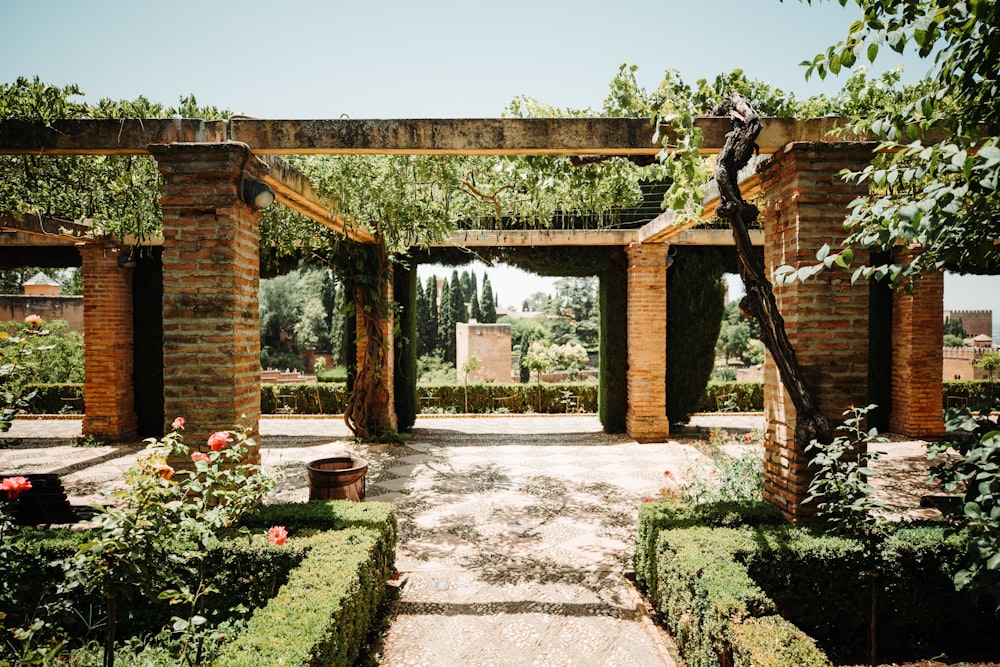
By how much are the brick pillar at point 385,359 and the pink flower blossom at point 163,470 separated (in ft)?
21.1

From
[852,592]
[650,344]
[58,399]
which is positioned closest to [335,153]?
[852,592]

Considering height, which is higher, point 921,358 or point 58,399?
point 921,358

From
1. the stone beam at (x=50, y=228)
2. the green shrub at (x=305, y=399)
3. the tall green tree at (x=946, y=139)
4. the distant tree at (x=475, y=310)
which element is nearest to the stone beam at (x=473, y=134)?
the tall green tree at (x=946, y=139)

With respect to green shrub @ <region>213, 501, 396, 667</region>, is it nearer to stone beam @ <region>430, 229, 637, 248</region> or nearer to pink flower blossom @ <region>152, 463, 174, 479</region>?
pink flower blossom @ <region>152, 463, 174, 479</region>

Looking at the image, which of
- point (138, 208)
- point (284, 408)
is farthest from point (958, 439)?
point (284, 408)

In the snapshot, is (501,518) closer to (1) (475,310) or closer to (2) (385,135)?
(2) (385,135)

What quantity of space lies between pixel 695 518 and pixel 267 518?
9.30 feet

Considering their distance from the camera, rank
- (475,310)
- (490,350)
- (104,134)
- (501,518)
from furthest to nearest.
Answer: (475,310), (490,350), (501,518), (104,134)

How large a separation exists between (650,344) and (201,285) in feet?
22.5

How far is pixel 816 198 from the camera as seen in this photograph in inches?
140

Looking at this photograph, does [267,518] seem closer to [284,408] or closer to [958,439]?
[958,439]

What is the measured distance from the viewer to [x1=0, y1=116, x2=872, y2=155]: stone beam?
3.69 m

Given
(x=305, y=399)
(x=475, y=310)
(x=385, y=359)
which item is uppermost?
(x=475, y=310)

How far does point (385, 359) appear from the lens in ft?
29.1
